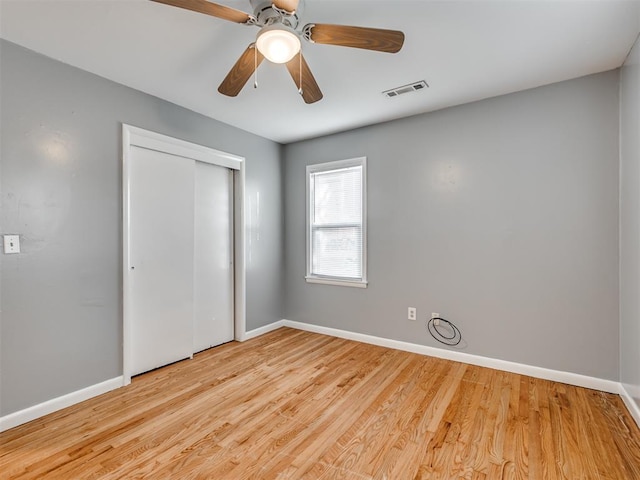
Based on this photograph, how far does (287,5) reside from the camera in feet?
4.90

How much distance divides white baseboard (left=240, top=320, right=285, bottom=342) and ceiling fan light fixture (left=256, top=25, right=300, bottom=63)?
10.2 feet

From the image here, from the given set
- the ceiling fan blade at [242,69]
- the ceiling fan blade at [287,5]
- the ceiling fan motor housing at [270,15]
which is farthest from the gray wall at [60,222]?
the ceiling fan blade at [287,5]

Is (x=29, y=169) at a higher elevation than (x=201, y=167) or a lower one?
lower

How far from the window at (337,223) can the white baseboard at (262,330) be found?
775 millimetres

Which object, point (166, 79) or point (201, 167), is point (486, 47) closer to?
point (166, 79)

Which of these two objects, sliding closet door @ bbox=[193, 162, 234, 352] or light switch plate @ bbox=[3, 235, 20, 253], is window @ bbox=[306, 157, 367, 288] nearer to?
sliding closet door @ bbox=[193, 162, 234, 352]

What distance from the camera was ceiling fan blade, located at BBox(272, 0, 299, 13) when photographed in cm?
147

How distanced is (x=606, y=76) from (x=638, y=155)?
0.86 m

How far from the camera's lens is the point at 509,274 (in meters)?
2.90

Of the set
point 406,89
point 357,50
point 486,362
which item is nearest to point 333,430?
point 486,362

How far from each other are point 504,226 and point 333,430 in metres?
2.27

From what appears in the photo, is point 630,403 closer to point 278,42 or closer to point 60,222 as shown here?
point 278,42

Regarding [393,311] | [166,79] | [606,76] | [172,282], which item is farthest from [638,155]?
[172,282]

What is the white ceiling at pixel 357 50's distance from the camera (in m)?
1.83
